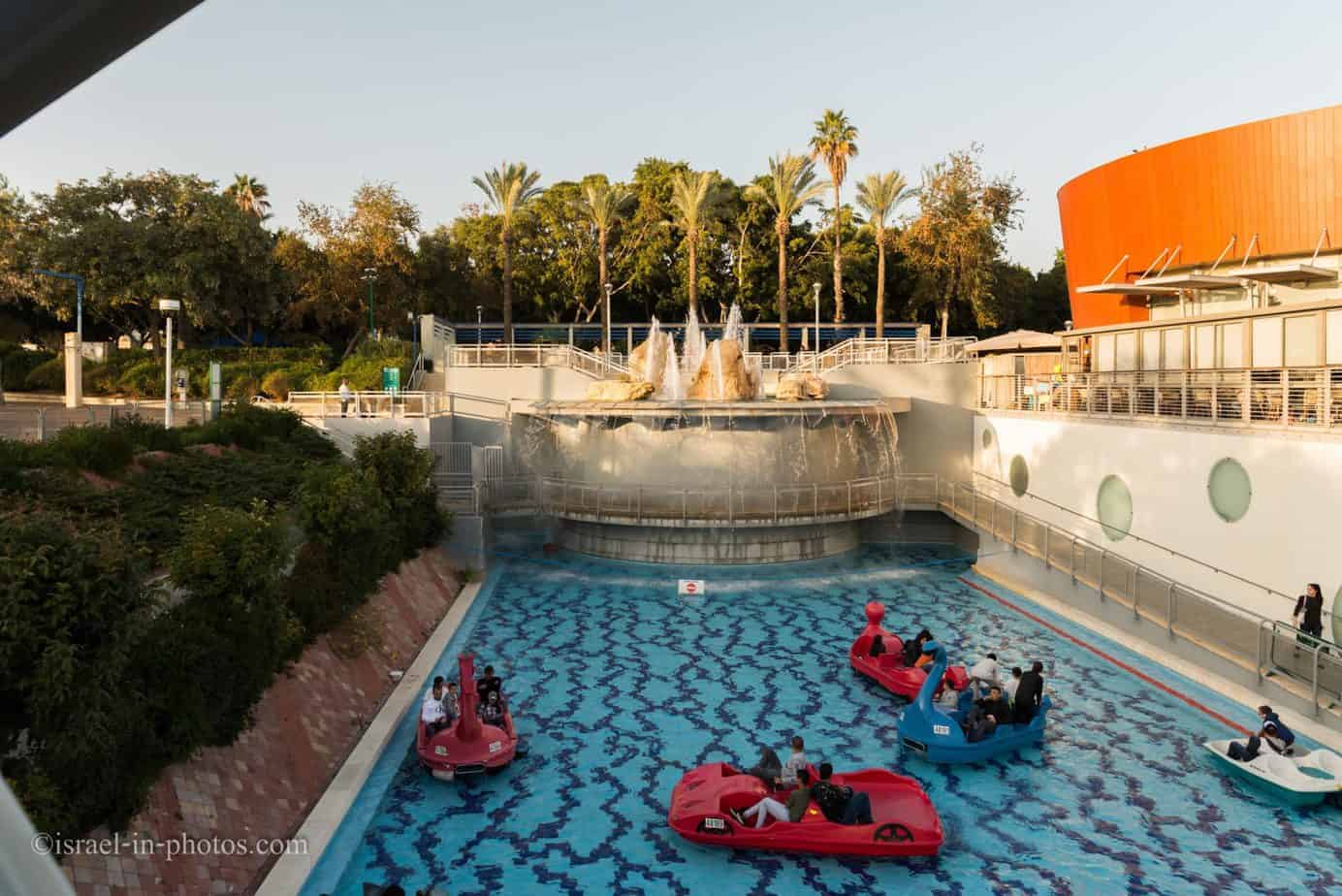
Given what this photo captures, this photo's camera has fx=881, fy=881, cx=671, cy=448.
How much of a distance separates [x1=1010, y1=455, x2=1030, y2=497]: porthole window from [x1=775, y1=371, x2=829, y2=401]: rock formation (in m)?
6.78

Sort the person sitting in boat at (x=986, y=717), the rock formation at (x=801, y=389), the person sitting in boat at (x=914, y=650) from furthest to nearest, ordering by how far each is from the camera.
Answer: the rock formation at (x=801, y=389) → the person sitting in boat at (x=914, y=650) → the person sitting in boat at (x=986, y=717)

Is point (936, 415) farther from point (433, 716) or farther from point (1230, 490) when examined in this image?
point (433, 716)

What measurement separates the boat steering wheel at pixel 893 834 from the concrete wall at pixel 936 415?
23.4 metres

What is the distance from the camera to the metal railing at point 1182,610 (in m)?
14.3

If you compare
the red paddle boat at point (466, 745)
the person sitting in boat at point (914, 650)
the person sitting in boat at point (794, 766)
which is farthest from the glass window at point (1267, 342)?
the red paddle boat at point (466, 745)

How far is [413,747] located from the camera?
14922 mm

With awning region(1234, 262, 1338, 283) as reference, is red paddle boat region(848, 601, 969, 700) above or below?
below

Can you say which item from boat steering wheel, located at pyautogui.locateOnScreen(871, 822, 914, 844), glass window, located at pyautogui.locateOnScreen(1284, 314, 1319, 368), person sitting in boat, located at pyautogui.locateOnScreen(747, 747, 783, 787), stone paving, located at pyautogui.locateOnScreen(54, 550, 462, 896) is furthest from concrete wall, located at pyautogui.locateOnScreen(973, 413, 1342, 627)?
stone paving, located at pyautogui.locateOnScreen(54, 550, 462, 896)

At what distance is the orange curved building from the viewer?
25.5 meters

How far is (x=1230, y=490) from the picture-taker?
18438 millimetres

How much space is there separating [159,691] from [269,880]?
259cm

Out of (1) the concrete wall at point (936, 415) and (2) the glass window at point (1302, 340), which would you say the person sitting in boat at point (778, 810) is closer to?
(2) the glass window at point (1302, 340)

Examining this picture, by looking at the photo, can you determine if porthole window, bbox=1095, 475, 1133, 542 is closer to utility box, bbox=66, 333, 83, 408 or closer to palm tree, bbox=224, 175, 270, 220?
utility box, bbox=66, 333, 83, 408

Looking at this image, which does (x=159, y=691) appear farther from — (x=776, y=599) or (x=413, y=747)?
(x=776, y=599)
